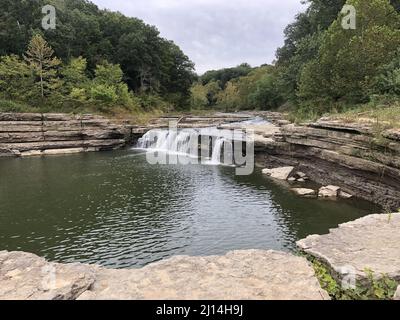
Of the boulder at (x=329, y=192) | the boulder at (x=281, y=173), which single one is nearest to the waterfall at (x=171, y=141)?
the boulder at (x=281, y=173)

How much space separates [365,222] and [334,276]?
2680 millimetres

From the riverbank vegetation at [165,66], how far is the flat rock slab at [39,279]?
13508 millimetres

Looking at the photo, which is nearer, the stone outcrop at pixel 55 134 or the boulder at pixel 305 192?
the boulder at pixel 305 192

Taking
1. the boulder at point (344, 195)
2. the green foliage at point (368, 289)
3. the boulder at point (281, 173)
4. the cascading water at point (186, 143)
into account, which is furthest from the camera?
the cascading water at point (186, 143)

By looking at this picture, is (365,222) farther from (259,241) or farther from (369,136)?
(369,136)

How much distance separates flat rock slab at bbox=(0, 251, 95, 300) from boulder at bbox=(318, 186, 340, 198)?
41.6 feet

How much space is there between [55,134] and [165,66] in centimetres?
2813

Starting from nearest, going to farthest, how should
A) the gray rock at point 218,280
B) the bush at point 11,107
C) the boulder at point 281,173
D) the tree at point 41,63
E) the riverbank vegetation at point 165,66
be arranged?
the gray rock at point 218,280 < the boulder at point 281,173 < the riverbank vegetation at point 165,66 < the bush at point 11,107 < the tree at point 41,63

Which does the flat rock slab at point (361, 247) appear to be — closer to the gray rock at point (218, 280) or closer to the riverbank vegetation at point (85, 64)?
the gray rock at point (218, 280)

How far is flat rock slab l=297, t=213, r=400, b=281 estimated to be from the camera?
17.8ft

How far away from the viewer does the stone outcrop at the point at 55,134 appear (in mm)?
29969

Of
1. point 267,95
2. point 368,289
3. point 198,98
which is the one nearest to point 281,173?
point 368,289
